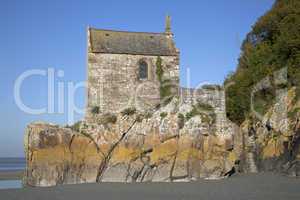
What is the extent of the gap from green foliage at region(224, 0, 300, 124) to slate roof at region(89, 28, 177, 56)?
225 inches

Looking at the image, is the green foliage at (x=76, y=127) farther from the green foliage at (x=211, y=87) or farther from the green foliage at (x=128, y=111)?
the green foliage at (x=211, y=87)

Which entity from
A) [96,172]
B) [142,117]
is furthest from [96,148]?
[142,117]

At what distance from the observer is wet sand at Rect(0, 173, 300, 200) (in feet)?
62.5

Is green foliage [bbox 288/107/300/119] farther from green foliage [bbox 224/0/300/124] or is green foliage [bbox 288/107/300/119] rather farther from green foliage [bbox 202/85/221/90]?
green foliage [bbox 202/85/221/90]

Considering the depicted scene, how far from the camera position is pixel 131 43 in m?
33.2

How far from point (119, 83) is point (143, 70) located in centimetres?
200

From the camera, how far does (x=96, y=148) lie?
27391 millimetres

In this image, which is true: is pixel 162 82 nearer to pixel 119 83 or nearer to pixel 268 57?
pixel 119 83

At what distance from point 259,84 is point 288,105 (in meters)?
5.29

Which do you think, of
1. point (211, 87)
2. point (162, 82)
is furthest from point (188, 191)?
point (162, 82)

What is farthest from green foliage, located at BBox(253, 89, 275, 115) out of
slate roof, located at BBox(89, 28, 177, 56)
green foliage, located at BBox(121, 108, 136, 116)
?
green foliage, located at BBox(121, 108, 136, 116)

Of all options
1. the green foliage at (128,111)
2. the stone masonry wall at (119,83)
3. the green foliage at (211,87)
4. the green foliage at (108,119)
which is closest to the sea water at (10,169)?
the green foliage at (108,119)

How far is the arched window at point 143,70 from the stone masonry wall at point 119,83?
0.21 meters

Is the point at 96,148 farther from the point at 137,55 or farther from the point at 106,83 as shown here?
the point at 137,55
